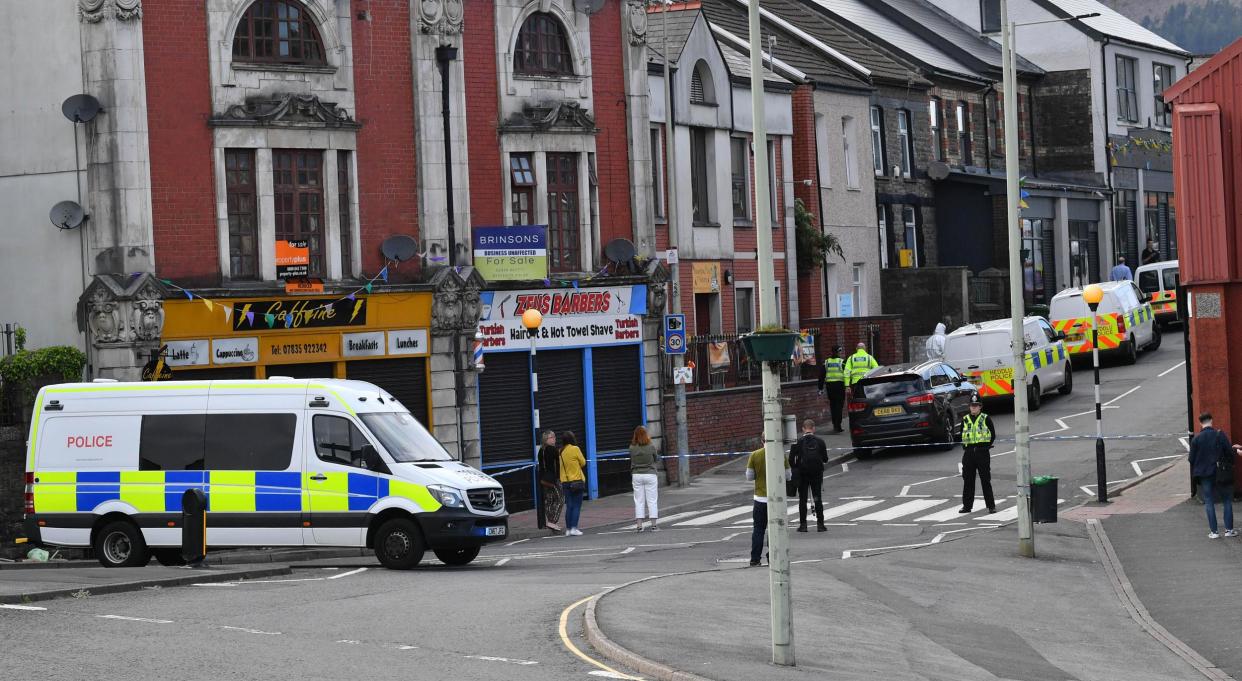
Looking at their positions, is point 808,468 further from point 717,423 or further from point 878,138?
point 878,138

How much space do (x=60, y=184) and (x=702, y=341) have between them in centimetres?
1464

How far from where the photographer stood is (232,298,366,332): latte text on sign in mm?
30359

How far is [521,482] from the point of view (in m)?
33.8

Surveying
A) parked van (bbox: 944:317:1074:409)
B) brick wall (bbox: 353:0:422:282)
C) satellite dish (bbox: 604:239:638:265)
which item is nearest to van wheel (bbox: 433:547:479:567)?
brick wall (bbox: 353:0:422:282)

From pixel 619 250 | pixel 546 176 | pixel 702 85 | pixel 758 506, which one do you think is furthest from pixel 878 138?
pixel 758 506

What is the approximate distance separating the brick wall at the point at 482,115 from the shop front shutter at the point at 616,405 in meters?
3.80

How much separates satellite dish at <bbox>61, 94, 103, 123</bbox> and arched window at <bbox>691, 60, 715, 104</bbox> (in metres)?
15.4

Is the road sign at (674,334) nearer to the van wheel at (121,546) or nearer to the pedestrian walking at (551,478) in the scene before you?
the pedestrian walking at (551,478)

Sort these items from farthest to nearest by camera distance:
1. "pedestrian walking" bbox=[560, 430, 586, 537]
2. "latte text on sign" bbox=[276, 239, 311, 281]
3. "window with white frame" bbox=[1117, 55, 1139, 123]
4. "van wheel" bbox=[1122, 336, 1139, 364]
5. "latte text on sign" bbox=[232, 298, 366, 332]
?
"window with white frame" bbox=[1117, 55, 1139, 123] → "van wheel" bbox=[1122, 336, 1139, 364] → "latte text on sign" bbox=[276, 239, 311, 281] → "latte text on sign" bbox=[232, 298, 366, 332] → "pedestrian walking" bbox=[560, 430, 586, 537]

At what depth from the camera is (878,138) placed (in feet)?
174

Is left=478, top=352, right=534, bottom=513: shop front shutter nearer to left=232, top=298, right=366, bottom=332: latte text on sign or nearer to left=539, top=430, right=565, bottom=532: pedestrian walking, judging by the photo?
left=232, top=298, right=366, bottom=332: latte text on sign

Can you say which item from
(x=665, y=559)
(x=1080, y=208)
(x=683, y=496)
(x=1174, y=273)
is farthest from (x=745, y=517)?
(x=1080, y=208)

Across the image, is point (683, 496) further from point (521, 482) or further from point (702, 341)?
point (702, 341)

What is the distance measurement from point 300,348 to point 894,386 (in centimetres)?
A: 1173
